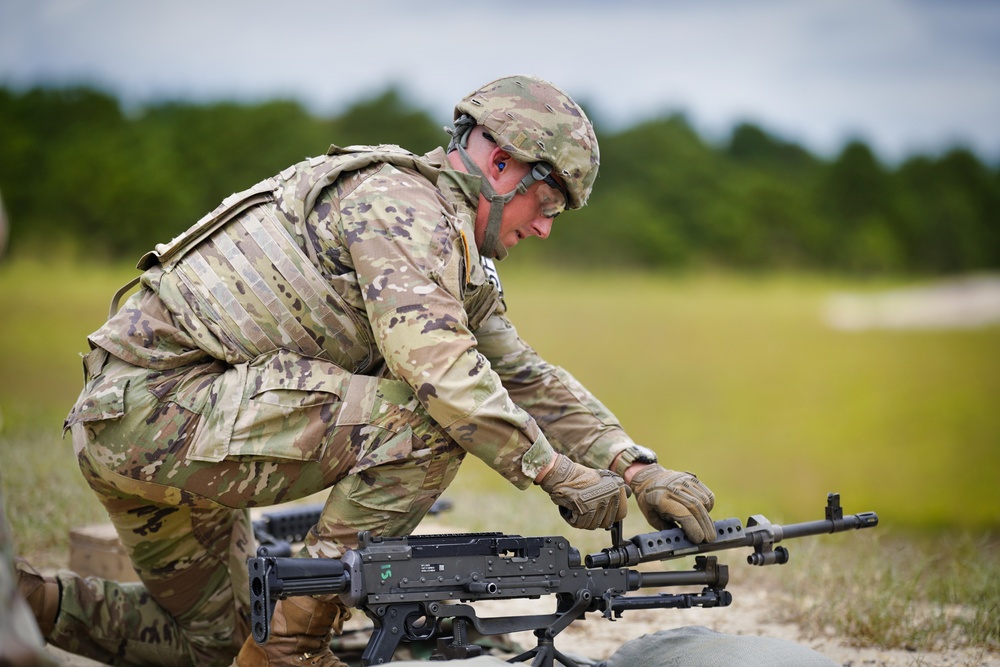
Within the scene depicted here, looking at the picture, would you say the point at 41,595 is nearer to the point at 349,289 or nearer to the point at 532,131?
A: the point at 349,289

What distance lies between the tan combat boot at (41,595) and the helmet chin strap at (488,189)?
1908 millimetres

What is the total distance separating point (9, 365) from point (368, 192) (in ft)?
28.1

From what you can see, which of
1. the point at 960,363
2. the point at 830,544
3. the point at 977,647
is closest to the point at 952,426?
the point at 960,363

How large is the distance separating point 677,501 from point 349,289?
1.30 metres

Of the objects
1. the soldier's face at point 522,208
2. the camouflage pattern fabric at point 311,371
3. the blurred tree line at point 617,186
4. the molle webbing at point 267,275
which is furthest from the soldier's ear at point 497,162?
the blurred tree line at point 617,186

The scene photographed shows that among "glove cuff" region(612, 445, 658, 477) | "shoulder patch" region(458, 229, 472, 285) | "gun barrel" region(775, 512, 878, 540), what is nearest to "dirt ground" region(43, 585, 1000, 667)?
"gun barrel" region(775, 512, 878, 540)

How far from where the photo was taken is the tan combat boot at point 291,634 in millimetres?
3068

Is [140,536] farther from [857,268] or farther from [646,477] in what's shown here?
[857,268]

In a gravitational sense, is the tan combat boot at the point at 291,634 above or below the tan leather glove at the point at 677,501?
below

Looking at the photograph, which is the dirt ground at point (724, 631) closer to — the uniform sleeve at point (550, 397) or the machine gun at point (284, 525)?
the machine gun at point (284, 525)

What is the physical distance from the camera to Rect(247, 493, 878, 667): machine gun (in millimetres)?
2857

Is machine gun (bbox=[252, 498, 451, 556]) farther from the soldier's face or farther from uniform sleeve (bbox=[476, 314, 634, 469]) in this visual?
the soldier's face

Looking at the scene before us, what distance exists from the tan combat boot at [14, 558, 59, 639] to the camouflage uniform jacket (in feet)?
3.02

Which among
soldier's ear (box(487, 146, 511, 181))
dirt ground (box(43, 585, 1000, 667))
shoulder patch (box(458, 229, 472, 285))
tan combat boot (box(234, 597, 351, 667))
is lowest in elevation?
dirt ground (box(43, 585, 1000, 667))
